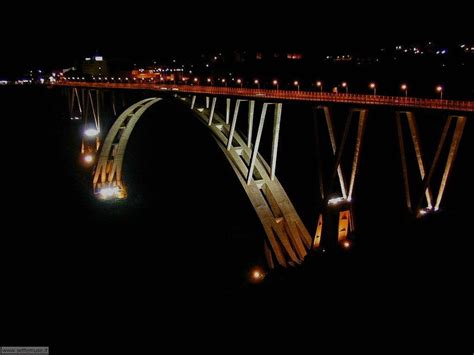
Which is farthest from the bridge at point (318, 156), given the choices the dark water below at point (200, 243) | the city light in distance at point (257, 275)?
the dark water below at point (200, 243)

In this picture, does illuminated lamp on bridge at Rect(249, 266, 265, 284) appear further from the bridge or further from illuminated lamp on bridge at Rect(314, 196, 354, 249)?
illuminated lamp on bridge at Rect(314, 196, 354, 249)

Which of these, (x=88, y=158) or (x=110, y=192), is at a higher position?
(x=88, y=158)

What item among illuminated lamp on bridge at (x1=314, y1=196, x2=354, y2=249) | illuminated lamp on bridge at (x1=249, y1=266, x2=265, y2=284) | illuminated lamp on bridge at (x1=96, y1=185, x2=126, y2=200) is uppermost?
illuminated lamp on bridge at (x1=314, y1=196, x2=354, y2=249)

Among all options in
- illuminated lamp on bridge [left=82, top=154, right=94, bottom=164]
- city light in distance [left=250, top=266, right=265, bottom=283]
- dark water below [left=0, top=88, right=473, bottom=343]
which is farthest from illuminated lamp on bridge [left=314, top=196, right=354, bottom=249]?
illuminated lamp on bridge [left=82, top=154, right=94, bottom=164]

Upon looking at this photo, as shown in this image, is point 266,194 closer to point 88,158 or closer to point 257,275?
point 257,275

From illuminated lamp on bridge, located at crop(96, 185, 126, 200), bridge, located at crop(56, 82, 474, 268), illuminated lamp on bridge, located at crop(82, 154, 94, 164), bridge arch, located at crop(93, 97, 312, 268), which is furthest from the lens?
illuminated lamp on bridge, located at crop(82, 154, 94, 164)

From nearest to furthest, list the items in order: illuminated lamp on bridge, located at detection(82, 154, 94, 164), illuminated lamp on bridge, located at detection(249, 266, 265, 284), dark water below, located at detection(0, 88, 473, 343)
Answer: dark water below, located at detection(0, 88, 473, 343)
illuminated lamp on bridge, located at detection(249, 266, 265, 284)
illuminated lamp on bridge, located at detection(82, 154, 94, 164)

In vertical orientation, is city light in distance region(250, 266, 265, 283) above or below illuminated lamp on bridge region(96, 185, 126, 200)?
below

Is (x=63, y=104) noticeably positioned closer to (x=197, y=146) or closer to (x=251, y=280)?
(x=197, y=146)

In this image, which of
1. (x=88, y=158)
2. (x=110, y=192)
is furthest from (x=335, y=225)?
(x=88, y=158)
